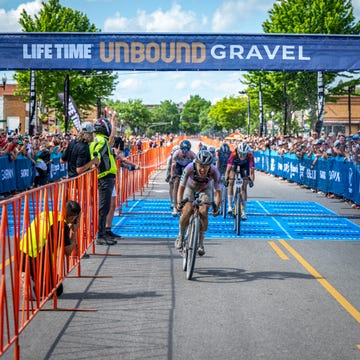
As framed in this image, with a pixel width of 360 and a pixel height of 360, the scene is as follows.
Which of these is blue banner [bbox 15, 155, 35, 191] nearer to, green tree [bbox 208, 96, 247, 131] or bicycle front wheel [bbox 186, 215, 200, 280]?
bicycle front wheel [bbox 186, 215, 200, 280]

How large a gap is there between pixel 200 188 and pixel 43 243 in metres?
4.22

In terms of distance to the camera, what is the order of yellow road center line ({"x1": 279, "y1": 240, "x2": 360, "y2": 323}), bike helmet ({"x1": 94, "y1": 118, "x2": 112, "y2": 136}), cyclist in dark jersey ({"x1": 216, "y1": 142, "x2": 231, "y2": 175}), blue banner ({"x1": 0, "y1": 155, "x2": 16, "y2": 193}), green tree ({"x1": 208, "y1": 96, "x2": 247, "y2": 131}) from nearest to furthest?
Result: yellow road center line ({"x1": 279, "y1": 240, "x2": 360, "y2": 323})
bike helmet ({"x1": 94, "y1": 118, "x2": 112, "y2": 136})
cyclist in dark jersey ({"x1": 216, "y1": 142, "x2": 231, "y2": 175})
blue banner ({"x1": 0, "y1": 155, "x2": 16, "y2": 193})
green tree ({"x1": 208, "y1": 96, "x2": 247, "y2": 131})

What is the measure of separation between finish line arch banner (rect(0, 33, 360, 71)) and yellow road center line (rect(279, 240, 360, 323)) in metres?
7.35

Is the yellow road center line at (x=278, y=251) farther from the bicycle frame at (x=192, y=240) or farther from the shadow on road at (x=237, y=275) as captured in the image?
the bicycle frame at (x=192, y=240)

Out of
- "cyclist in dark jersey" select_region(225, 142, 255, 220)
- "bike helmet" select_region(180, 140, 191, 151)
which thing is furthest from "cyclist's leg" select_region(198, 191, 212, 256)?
"bike helmet" select_region(180, 140, 191, 151)

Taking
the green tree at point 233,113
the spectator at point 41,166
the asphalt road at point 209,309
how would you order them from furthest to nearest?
the green tree at point 233,113 < the spectator at point 41,166 < the asphalt road at point 209,309

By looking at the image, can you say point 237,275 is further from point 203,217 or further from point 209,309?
point 209,309

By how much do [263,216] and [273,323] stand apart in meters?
10.8

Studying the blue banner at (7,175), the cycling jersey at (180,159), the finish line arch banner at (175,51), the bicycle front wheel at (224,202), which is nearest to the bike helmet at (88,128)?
the cycling jersey at (180,159)

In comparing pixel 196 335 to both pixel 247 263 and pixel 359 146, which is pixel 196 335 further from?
pixel 359 146

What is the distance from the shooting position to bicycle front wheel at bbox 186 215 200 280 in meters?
9.26

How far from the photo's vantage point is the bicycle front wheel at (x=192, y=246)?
926cm

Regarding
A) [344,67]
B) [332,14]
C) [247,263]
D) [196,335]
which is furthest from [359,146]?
[332,14]

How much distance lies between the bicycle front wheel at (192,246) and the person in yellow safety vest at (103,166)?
263 cm
